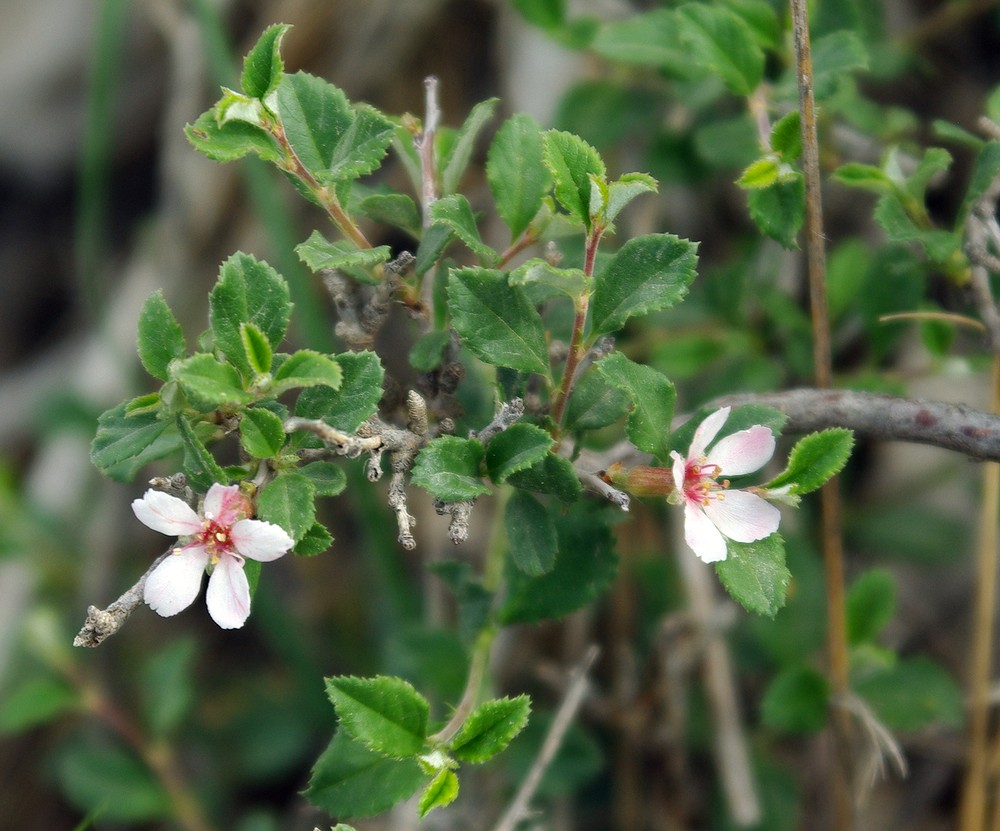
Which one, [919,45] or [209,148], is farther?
[919,45]

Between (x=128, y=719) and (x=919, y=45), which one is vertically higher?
(x=919, y=45)

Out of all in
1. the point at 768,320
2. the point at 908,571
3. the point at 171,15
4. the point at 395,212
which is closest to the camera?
the point at 395,212

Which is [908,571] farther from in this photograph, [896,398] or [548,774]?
[896,398]

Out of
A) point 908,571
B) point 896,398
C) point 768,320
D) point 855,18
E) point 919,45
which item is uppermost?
point 855,18

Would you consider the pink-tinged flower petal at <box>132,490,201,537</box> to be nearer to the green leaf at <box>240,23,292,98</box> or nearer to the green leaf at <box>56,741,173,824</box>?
the green leaf at <box>240,23,292,98</box>

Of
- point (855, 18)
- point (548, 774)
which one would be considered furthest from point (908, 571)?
point (855, 18)

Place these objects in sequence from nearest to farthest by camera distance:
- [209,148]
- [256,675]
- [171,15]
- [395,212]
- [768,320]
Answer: [209,148]
[395,212]
[768,320]
[256,675]
[171,15]
